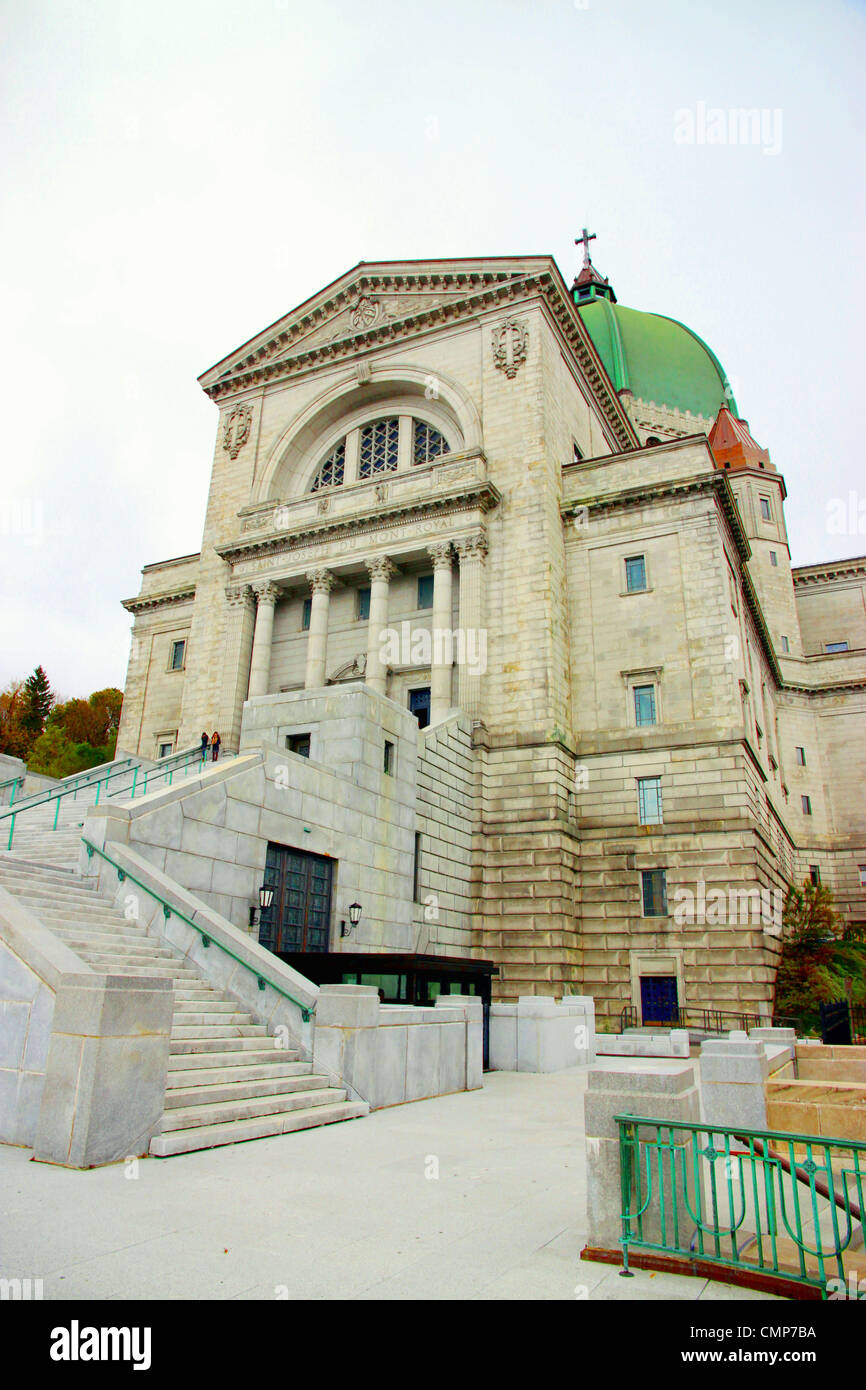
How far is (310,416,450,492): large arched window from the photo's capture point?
40.0 m

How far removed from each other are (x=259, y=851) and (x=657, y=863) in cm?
1665

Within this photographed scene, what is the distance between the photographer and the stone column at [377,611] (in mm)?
35531

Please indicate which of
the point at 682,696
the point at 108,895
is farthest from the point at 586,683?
the point at 108,895

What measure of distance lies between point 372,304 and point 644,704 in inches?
948

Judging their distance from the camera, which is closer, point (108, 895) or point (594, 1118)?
point (594, 1118)

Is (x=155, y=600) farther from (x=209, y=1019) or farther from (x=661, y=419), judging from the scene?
(x=661, y=419)

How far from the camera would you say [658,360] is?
70.1m

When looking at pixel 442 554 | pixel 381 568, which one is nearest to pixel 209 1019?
pixel 442 554

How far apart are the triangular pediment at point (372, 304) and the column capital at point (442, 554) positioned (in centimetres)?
1201

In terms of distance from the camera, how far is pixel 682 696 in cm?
3195

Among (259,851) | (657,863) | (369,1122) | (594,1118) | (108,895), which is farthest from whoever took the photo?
(657,863)

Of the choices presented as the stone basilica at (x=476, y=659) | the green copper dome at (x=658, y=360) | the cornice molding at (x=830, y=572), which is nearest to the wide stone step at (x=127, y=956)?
the stone basilica at (x=476, y=659)

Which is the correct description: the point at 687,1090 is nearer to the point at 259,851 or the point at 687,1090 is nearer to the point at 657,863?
the point at 259,851

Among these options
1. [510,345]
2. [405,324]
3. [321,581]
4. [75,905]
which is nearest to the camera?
[75,905]
